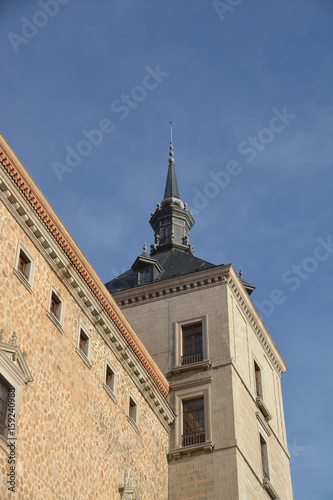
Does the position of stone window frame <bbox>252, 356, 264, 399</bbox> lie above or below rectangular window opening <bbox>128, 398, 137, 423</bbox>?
above

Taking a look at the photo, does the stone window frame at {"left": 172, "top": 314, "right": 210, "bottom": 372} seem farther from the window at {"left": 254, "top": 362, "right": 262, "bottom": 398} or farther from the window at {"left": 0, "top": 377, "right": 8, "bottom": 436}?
the window at {"left": 0, "top": 377, "right": 8, "bottom": 436}

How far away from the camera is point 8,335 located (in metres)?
19.5

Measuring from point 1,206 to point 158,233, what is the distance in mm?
23607

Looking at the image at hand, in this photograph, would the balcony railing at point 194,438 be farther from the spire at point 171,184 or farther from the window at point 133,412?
the spire at point 171,184

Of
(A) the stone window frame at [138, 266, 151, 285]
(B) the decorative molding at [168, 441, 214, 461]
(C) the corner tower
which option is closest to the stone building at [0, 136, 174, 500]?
(B) the decorative molding at [168, 441, 214, 461]

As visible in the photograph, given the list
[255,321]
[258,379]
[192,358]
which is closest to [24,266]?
[192,358]

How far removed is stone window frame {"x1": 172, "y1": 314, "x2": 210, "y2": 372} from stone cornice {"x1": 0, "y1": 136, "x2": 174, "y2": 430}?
1688 millimetres

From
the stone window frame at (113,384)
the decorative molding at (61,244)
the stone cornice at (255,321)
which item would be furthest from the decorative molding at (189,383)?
the stone window frame at (113,384)

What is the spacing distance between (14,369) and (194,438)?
11.7m

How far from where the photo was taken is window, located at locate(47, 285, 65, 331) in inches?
879

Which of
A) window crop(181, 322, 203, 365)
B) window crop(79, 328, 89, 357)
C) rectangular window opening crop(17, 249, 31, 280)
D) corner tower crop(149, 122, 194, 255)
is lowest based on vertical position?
window crop(79, 328, 89, 357)

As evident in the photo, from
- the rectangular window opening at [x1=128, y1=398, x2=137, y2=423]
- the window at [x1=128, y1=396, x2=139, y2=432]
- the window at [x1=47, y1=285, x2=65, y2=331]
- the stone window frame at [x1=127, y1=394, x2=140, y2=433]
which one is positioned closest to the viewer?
the window at [x1=47, y1=285, x2=65, y2=331]

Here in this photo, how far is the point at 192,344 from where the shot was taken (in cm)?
3234

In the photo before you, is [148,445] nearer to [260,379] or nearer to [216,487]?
[216,487]
